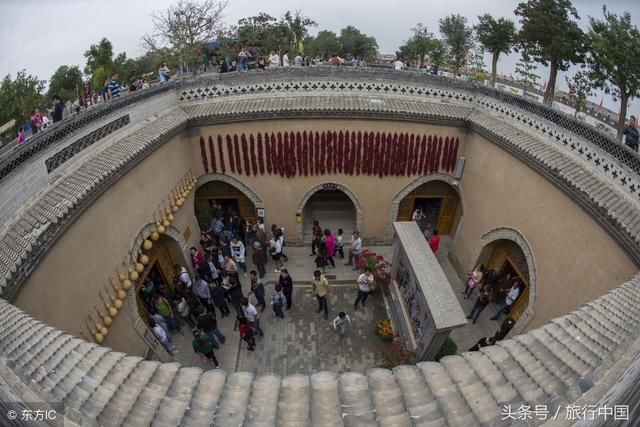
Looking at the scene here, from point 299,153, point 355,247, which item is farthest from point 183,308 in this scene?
point 299,153

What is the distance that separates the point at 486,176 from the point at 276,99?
6228 mm

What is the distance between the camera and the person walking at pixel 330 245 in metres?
10.2

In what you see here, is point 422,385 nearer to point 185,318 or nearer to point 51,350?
point 51,350

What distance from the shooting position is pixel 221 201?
39.0 ft

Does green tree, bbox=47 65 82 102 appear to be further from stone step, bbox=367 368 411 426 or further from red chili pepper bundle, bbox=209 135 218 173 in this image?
stone step, bbox=367 368 411 426

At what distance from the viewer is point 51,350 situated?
9.95 feet

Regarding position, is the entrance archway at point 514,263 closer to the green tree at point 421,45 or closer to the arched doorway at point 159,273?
the arched doorway at point 159,273

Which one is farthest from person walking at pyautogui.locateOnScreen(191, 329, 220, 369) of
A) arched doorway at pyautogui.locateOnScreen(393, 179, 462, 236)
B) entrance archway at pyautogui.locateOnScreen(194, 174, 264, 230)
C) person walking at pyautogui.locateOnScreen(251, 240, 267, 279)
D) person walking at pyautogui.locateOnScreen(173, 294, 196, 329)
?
arched doorway at pyautogui.locateOnScreen(393, 179, 462, 236)

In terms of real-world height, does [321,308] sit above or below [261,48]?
below

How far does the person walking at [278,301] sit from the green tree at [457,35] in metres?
18.6

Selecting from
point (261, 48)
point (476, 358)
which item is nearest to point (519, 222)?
point (476, 358)

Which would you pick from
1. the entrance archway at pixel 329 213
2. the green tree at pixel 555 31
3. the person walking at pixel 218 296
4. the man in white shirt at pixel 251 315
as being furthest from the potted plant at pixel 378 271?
the green tree at pixel 555 31

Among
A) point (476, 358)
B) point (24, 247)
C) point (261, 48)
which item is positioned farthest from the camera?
point (261, 48)

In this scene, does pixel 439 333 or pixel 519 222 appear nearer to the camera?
pixel 439 333
